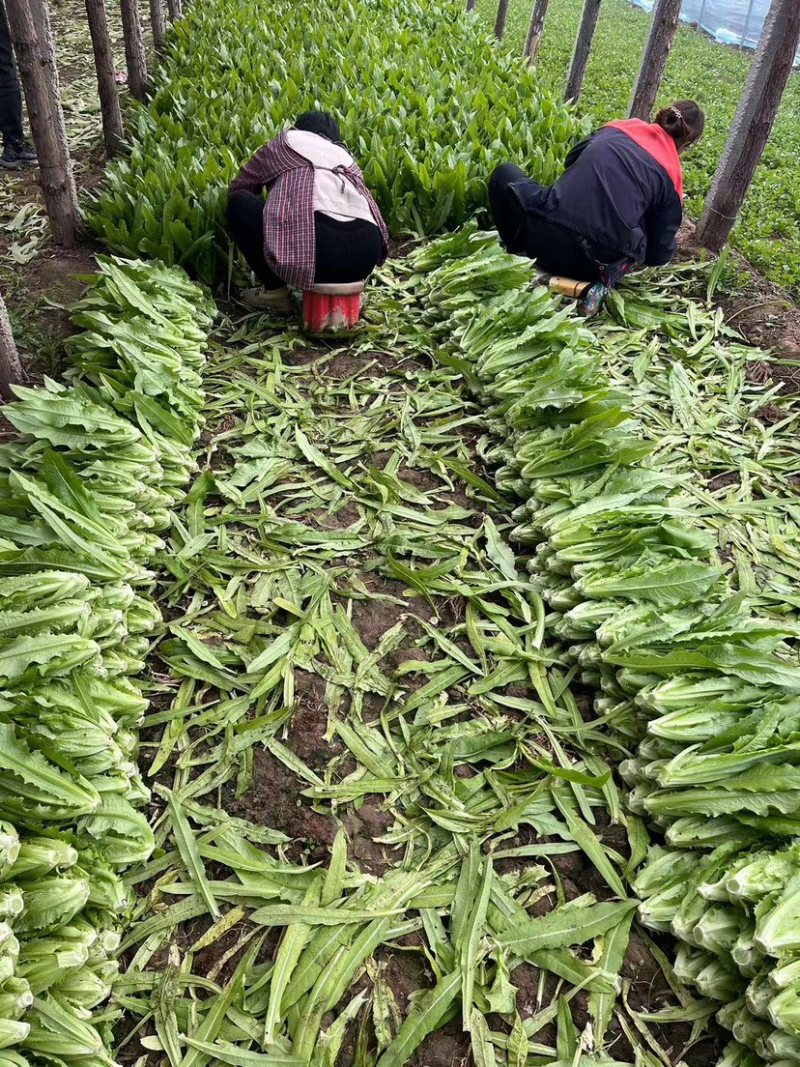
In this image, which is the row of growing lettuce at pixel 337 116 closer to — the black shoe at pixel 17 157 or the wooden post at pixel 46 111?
the wooden post at pixel 46 111

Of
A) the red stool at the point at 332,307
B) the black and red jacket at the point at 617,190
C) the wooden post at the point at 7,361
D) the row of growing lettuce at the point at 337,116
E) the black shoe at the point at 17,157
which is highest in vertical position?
the black and red jacket at the point at 617,190

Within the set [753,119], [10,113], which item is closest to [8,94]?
[10,113]

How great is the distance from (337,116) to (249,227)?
8.09ft

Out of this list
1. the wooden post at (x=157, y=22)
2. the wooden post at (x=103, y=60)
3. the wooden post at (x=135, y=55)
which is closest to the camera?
the wooden post at (x=103, y=60)

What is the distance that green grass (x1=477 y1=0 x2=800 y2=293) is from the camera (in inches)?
298

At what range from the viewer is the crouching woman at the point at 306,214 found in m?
4.17

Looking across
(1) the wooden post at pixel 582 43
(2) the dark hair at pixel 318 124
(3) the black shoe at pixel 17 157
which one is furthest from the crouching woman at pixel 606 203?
(1) the wooden post at pixel 582 43

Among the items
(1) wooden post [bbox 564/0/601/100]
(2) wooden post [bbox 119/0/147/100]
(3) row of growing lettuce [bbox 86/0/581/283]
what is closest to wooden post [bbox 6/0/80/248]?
(3) row of growing lettuce [bbox 86/0/581/283]

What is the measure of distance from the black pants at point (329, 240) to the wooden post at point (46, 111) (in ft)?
4.13

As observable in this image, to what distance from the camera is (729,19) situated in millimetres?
26328

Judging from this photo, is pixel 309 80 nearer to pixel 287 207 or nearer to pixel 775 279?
pixel 287 207

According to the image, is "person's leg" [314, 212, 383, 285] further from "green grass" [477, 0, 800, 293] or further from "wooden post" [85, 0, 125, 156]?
"green grass" [477, 0, 800, 293]

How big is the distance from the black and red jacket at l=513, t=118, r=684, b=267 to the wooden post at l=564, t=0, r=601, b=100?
5030 mm

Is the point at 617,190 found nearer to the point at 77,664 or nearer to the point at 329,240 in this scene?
the point at 329,240
